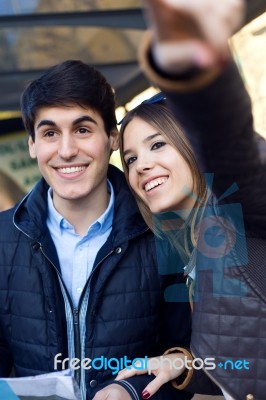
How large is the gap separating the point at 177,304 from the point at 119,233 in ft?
1.01

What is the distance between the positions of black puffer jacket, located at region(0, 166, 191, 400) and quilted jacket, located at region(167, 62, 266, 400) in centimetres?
46

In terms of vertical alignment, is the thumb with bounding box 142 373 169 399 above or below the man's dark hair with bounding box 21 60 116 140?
below

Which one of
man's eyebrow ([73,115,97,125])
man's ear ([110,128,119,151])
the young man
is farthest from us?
man's ear ([110,128,119,151])

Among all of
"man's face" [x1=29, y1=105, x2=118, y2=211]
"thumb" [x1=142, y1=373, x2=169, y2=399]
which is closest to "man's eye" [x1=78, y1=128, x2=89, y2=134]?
"man's face" [x1=29, y1=105, x2=118, y2=211]

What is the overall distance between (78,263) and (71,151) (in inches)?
14.6

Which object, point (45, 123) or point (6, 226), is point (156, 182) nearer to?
point (45, 123)

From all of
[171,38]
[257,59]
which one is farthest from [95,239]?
[257,59]

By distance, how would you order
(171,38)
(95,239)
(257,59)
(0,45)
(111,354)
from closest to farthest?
(171,38) → (111,354) → (95,239) → (257,59) → (0,45)

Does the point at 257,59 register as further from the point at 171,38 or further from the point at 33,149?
the point at 171,38

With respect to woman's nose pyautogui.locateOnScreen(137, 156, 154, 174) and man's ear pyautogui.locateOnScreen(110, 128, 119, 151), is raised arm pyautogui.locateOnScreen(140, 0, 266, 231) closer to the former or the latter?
woman's nose pyautogui.locateOnScreen(137, 156, 154, 174)

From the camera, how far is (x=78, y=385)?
2.28 meters

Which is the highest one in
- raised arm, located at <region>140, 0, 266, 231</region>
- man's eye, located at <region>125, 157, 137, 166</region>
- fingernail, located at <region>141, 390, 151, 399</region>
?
raised arm, located at <region>140, 0, 266, 231</region>

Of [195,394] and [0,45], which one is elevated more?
[0,45]

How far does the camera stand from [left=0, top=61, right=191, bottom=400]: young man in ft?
7.48
